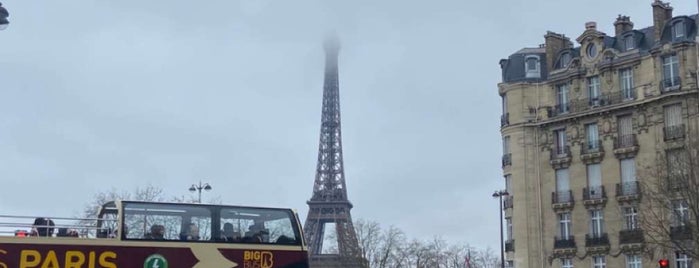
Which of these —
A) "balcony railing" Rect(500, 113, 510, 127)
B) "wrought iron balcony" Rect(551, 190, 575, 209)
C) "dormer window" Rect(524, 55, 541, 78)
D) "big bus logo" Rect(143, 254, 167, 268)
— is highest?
"dormer window" Rect(524, 55, 541, 78)

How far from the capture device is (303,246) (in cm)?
2061

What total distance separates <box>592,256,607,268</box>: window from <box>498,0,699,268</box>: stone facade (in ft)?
0.18

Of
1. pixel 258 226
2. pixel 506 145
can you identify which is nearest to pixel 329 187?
pixel 506 145

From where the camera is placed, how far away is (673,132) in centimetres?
4862

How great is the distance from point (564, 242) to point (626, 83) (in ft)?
30.6

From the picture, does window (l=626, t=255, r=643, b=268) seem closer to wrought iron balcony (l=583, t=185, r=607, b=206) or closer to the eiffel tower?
wrought iron balcony (l=583, t=185, r=607, b=206)

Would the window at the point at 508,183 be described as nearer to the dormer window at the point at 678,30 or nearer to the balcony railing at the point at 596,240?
the balcony railing at the point at 596,240

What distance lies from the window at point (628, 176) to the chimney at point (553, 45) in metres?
8.17

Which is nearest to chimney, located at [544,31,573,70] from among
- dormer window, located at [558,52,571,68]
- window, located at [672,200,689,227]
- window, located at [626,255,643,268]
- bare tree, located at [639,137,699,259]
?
dormer window, located at [558,52,571,68]

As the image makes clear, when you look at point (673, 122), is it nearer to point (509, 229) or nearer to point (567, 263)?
point (567, 263)

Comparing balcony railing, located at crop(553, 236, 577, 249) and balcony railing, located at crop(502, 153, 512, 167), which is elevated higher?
balcony railing, located at crop(502, 153, 512, 167)

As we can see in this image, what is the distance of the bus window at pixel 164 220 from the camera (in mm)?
19062

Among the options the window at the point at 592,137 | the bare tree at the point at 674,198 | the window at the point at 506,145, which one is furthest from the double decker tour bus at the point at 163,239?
the window at the point at 506,145

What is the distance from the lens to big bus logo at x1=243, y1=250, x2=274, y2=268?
20125mm
